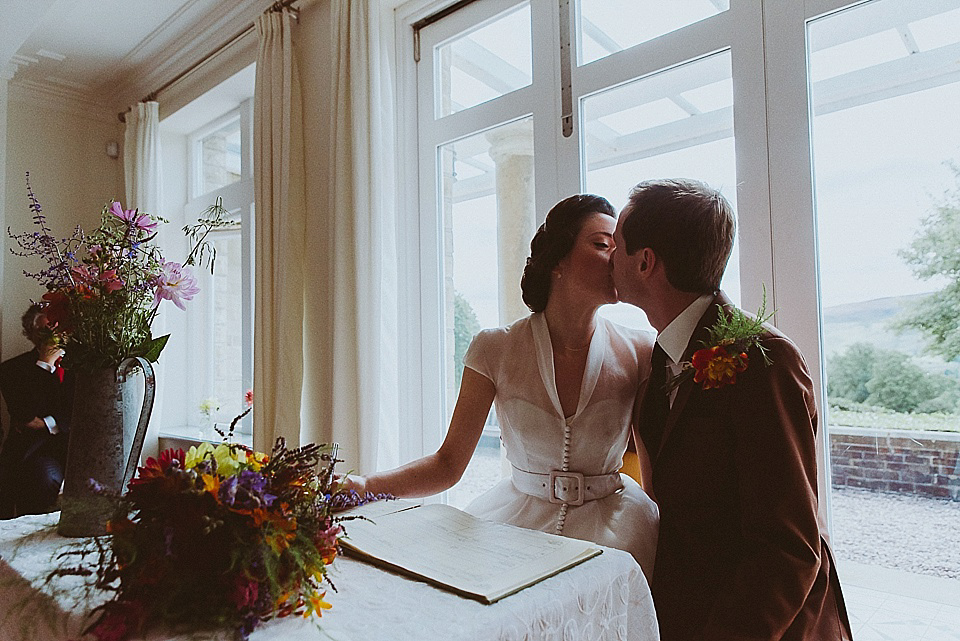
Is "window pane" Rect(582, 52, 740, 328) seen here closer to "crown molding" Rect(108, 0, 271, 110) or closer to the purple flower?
the purple flower

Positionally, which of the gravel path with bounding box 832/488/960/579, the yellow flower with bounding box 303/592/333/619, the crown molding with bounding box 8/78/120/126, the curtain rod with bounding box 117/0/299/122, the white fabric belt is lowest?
the gravel path with bounding box 832/488/960/579

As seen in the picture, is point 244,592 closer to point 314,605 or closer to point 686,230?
point 314,605

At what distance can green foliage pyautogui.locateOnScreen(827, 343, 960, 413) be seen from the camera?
1.70m

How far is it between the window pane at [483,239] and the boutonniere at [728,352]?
4.33 ft

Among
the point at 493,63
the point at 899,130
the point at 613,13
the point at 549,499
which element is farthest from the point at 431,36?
the point at 549,499

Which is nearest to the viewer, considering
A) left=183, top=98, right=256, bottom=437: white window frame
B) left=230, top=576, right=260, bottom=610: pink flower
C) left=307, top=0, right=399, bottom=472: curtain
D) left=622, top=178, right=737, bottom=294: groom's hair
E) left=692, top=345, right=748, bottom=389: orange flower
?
left=230, top=576, right=260, bottom=610: pink flower

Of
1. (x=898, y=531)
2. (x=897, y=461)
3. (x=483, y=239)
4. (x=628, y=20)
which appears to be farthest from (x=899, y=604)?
(x=628, y=20)

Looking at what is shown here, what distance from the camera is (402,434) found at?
2949mm

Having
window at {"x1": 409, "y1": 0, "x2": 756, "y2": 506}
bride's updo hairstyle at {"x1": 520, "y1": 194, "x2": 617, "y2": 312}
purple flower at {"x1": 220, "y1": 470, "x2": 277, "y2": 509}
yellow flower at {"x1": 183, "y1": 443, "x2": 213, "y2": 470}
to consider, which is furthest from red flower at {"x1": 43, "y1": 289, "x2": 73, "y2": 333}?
window at {"x1": 409, "y1": 0, "x2": 756, "y2": 506}

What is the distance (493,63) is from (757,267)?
4.72 ft

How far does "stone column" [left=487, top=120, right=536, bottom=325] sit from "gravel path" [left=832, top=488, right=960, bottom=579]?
49.9 inches

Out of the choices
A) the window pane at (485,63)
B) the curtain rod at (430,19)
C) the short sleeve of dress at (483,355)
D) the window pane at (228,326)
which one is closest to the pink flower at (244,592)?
the short sleeve of dress at (483,355)

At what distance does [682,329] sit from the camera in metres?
1.50

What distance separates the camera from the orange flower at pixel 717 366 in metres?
1.33
